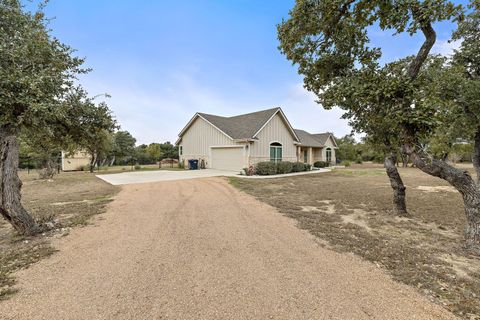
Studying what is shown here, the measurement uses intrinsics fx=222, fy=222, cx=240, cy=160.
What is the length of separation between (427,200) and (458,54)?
567cm

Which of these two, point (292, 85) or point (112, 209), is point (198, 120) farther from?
point (112, 209)

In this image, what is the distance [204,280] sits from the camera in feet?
9.32

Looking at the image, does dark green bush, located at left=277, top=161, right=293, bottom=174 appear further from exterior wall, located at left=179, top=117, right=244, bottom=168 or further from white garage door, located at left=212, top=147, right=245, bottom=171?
exterior wall, located at left=179, top=117, right=244, bottom=168

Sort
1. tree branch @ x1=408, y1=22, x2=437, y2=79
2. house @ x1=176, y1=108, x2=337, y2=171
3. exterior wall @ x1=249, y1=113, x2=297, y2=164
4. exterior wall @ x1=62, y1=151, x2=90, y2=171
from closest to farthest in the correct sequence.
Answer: tree branch @ x1=408, y1=22, x2=437, y2=79
house @ x1=176, y1=108, x2=337, y2=171
exterior wall @ x1=249, y1=113, x2=297, y2=164
exterior wall @ x1=62, y1=151, x2=90, y2=171

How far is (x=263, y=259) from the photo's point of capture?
346cm

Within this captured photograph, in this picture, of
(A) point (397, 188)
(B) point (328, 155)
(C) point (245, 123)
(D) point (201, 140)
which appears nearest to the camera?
(A) point (397, 188)

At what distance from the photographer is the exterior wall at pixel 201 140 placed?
1905cm

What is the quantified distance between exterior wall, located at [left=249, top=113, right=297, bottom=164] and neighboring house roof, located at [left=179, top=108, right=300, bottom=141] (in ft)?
1.39

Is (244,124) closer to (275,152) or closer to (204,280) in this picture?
(275,152)

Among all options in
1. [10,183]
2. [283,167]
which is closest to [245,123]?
[283,167]

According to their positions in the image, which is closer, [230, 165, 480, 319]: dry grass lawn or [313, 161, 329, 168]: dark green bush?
[230, 165, 480, 319]: dry grass lawn

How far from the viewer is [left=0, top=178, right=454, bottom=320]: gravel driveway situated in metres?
2.28

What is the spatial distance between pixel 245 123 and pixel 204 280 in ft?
58.2

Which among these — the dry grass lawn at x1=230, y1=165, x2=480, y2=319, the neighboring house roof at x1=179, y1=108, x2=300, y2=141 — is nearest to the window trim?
the neighboring house roof at x1=179, y1=108, x2=300, y2=141
